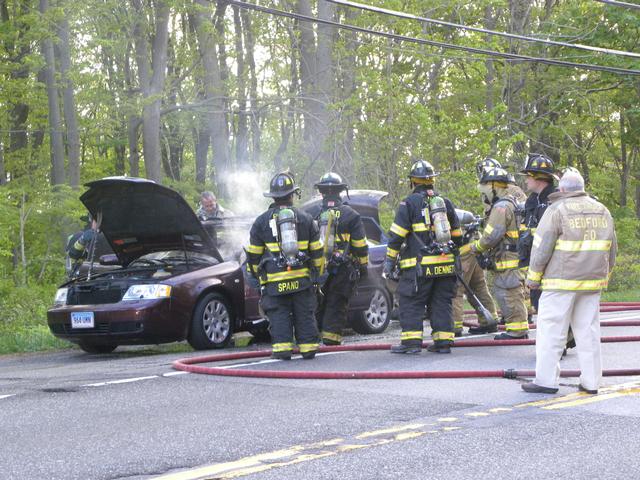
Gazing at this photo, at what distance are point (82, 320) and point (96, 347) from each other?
3.42ft

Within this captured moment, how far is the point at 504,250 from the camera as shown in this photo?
11758mm

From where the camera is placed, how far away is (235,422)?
6.64m

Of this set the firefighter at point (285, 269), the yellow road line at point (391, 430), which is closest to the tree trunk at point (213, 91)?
the firefighter at point (285, 269)

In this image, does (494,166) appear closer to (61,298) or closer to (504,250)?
(504,250)

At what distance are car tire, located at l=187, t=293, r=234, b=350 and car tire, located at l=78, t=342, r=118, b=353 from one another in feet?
3.99

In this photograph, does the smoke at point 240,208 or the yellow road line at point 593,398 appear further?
the smoke at point 240,208

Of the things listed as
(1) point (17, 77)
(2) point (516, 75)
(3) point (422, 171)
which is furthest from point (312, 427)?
(2) point (516, 75)

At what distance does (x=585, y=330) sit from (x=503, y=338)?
13.0 ft

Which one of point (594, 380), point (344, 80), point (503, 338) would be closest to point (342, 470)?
point (594, 380)

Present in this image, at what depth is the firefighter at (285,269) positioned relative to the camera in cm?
1010

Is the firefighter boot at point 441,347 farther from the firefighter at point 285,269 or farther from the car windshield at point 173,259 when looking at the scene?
the car windshield at point 173,259

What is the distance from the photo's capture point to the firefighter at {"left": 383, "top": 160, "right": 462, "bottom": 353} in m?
10.4

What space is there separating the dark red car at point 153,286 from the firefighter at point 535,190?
11.2 ft

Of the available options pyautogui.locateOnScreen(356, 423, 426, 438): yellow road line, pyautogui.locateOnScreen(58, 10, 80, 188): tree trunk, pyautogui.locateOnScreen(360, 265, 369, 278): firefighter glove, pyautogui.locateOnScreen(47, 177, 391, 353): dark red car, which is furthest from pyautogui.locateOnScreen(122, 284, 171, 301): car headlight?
pyautogui.locateOnScreen(58, 10, 80, 188): tree trunk
